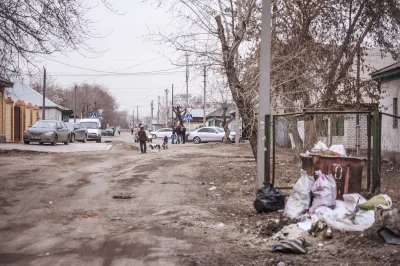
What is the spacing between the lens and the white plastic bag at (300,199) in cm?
778

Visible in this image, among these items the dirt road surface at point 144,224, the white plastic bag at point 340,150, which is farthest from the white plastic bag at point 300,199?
the white plastic bag at point 340,150

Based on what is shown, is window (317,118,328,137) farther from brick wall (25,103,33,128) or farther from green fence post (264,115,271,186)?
brick wall (25,103,33,128)

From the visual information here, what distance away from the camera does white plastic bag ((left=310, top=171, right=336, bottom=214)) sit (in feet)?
25.0

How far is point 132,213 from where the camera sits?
901cm

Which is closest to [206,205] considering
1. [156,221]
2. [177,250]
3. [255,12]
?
[156,221]

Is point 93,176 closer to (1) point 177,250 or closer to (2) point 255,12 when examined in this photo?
(2) point 255,12

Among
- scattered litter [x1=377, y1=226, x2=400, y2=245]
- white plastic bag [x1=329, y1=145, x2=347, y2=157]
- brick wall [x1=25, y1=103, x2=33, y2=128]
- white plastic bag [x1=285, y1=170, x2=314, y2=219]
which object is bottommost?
scattered litter [x1=377, y1=226, x2=400, y2=245]

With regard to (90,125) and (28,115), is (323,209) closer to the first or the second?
(28,115)

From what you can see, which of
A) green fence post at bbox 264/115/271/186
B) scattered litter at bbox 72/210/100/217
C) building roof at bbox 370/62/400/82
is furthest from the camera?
building roof at bbox 370/62/400/82

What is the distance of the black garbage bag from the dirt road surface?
16 centimetres

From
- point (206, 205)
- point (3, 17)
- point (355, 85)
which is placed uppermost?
point (3, 17)

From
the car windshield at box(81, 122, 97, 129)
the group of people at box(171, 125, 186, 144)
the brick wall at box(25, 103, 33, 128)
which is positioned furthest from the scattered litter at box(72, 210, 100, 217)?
the group of people at box(171, 125, 186, 144)

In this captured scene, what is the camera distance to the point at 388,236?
19.9ft

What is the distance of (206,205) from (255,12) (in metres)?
6.33
